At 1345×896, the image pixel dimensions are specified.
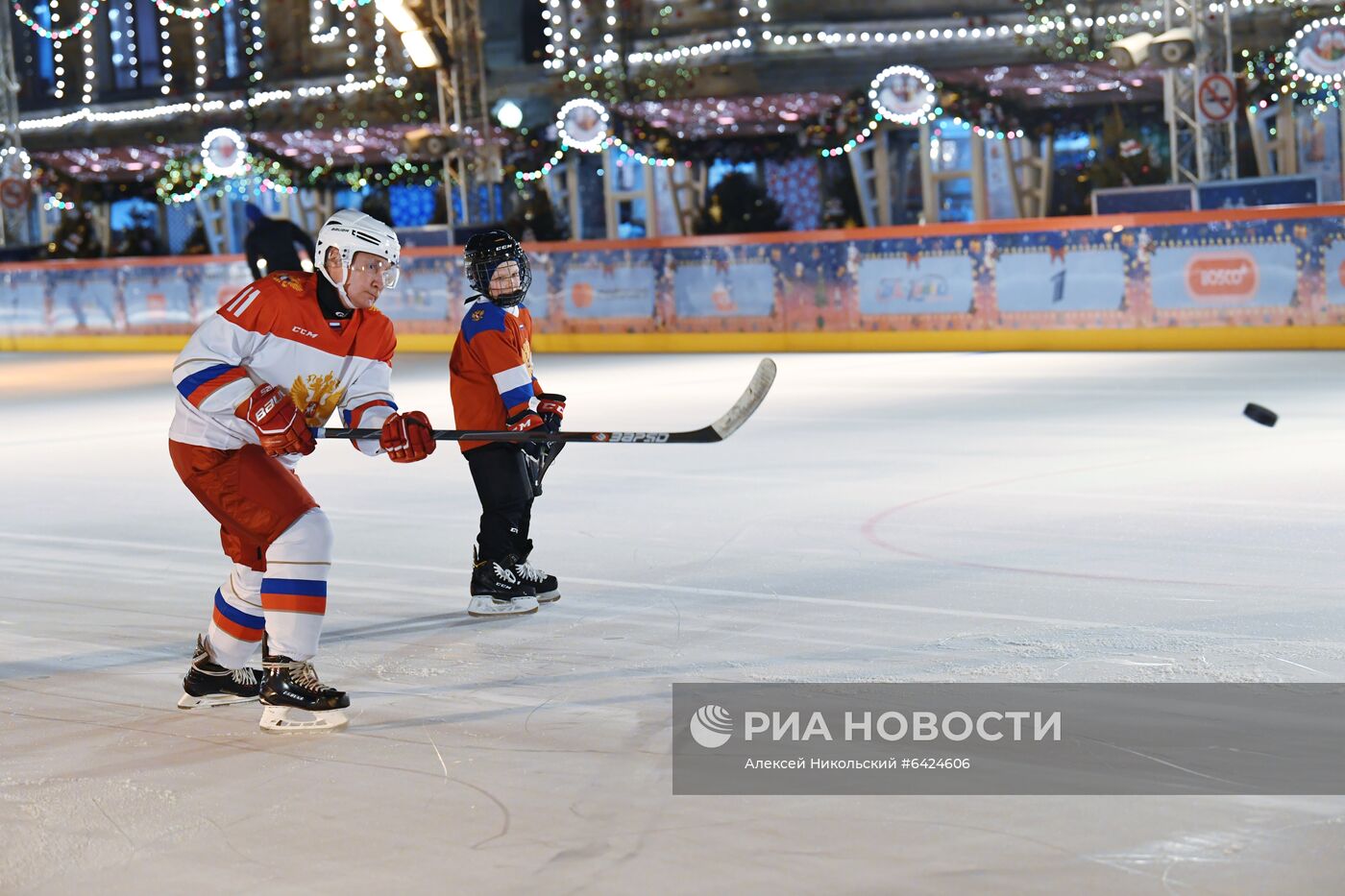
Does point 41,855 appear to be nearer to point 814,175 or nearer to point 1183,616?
point 1183,616

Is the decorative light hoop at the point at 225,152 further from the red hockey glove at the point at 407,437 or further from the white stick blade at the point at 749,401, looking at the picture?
the red hockey glove at the point at 407,437

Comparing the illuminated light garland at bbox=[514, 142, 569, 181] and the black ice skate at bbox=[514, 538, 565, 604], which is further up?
the illuminated light garland at bbox=[514, 142, 569, 181]

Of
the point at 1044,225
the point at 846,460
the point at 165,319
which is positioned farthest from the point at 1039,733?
the point at 165,319

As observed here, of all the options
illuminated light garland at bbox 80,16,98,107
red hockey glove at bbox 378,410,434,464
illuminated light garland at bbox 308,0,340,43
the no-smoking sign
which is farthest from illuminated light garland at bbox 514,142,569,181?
red hockey glove at bbox 378,410,434,464

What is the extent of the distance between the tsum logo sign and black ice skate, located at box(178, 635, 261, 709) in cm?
1271

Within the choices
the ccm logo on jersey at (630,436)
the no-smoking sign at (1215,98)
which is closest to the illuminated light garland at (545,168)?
the no-smoking sign at (1215,98)

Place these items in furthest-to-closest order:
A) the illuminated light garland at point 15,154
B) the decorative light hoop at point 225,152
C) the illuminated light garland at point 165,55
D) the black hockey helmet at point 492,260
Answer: the illuminated light garland at point 165,55
the decorative light hoop at point 225,152
the illuminated light garland at point 15,154
the black hockey helmet at point 492,260

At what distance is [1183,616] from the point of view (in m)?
5.68

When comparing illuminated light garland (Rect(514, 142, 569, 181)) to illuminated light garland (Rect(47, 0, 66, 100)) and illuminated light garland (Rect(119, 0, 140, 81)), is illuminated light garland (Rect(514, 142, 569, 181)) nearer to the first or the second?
illuminated light garland (Rect(119, 0, 140, 81))

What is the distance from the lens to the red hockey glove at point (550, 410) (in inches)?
242

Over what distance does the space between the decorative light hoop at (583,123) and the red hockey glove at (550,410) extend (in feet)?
62.2

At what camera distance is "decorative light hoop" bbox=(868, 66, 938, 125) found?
2297cm

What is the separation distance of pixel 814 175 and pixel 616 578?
20703mm

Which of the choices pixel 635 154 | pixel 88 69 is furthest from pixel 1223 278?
pixel 88 69
